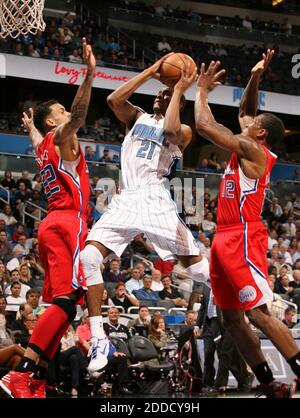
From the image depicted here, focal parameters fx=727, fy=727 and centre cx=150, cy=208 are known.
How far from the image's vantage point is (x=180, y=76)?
19.9 feet

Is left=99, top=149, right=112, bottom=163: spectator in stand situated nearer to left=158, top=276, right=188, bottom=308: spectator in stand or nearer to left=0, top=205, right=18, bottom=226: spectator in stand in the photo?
left=0, top=205, right=18, bottom=226: spectator in stand

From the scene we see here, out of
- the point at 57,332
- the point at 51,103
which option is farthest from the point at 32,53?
the point at 57,332

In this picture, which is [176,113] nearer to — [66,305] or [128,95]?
[128,95]

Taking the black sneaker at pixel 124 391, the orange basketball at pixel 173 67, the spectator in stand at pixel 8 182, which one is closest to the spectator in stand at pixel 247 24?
the spectator in stand at pixel 8 182

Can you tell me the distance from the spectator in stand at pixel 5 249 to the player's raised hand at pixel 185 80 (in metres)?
7.07

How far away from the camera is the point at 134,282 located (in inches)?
488

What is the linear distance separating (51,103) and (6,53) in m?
12.3

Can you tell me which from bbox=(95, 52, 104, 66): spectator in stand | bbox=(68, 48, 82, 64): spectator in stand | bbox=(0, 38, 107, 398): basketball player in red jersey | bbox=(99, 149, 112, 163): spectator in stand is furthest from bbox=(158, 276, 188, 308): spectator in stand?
bbox=(95, 52, 104, 66): spectator in stand

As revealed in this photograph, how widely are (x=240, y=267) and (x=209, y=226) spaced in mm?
10358

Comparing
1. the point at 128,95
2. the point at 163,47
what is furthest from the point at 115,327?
the point at 163,47

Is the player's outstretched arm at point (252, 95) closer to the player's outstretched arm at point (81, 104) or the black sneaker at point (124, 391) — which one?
the player's outstretched arm at point (81, 104)

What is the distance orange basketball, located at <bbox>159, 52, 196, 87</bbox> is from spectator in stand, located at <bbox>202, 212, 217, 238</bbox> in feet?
31.5

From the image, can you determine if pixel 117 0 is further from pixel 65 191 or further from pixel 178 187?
pixel 65 191

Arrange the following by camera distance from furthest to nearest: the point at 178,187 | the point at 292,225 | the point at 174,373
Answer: the point at 292,225 → the point at 178,187 → the point at 174,373
